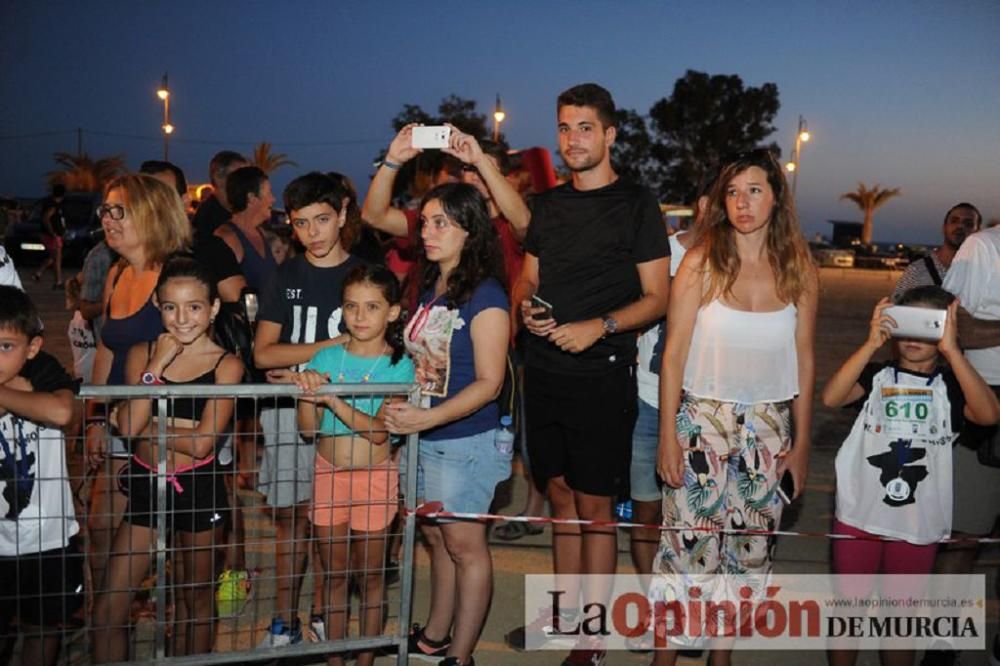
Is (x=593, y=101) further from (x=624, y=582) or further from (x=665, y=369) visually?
(x=624, y=582)

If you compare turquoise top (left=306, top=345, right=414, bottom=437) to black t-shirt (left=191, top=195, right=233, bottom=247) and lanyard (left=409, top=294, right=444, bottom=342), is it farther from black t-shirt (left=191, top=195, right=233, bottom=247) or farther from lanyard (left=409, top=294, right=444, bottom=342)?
black t-shirt (left=191, top=195, right=233, bottom=247)

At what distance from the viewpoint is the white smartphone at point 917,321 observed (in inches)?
124

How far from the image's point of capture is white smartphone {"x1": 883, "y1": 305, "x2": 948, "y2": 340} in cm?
314

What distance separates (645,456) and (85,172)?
4533 cm

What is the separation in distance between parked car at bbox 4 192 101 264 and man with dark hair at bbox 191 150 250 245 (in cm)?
1746

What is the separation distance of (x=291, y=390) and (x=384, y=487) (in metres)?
0.72

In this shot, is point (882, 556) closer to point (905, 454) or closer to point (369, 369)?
point (905, 454)

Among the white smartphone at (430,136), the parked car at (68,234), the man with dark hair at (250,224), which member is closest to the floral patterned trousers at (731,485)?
the white smartphone at (430,136)

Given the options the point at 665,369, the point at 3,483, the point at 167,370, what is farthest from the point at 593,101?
the point at 3,483

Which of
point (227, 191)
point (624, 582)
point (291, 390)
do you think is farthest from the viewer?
point (227, 191)

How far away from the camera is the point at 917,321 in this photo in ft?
10.4

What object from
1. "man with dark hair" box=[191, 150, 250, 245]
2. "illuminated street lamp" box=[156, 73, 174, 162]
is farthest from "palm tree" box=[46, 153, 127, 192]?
"man with dark hair" box=[191, 150, 250, 245]

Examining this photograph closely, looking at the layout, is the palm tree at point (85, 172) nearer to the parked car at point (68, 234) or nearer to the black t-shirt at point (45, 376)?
→ the parked car at point (68, 234)

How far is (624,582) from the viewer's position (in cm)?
474
